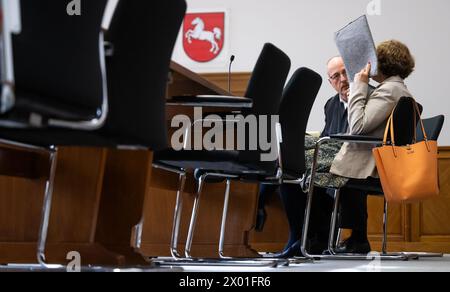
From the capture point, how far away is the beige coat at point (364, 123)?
391 cm

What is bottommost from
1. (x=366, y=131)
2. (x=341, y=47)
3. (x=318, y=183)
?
(x=318, y=183)

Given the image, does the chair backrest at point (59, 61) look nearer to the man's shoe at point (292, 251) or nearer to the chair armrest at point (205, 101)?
the chair armrest at point (205, 101)

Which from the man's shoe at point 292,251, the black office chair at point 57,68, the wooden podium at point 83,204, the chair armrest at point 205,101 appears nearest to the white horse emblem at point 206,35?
the man's shoe at point 292,251

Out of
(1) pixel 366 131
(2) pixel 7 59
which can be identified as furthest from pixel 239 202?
(2) pixel 7 59

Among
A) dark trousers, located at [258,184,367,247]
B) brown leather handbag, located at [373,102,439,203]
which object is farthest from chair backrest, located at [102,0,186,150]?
dark trousers, located at [258,184,367,247]

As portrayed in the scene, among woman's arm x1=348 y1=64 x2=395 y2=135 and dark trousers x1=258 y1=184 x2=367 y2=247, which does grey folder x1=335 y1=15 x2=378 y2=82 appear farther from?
dark trousers x1=258 y1=184 x2=367 y2=247

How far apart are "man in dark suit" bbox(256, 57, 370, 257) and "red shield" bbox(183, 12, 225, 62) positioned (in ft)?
7.87

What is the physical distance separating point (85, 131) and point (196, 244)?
2.11 meters

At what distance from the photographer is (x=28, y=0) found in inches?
69.9

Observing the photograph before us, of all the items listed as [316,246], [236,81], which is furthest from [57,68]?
[236,81]

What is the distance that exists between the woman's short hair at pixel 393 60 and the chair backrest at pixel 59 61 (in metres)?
2.42

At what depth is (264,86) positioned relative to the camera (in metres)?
3.01

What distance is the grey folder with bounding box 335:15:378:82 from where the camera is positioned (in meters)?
3.91

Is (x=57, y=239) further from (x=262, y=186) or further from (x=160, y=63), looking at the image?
(x=262, y=186)
